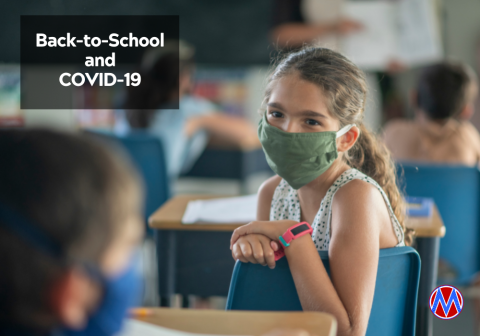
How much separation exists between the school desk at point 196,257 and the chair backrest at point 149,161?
0.87m

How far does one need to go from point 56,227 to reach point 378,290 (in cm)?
73

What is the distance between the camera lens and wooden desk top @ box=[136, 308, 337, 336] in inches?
30.0

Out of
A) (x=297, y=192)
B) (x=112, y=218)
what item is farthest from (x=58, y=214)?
(x=297, y=192)

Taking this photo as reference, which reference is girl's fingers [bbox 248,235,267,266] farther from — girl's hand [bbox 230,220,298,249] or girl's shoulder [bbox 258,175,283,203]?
girl's shoulder [bbox 258,175,283,203]

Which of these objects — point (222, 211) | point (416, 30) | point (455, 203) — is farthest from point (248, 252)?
point (416, 30)

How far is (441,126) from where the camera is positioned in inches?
89.2

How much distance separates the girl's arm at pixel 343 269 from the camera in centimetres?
95

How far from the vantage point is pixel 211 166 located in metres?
3.30

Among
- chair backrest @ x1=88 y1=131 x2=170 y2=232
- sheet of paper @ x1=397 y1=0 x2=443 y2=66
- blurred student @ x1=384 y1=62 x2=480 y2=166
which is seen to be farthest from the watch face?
sheet of paper @ x1=397 y1=0 x2=443 y2=66

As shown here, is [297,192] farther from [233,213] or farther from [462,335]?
[462,335]

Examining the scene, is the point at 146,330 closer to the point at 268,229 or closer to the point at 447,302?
the point at 268,229

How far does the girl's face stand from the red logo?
447 millimetres

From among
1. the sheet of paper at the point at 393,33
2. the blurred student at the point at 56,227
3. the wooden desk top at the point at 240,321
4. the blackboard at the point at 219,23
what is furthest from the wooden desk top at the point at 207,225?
the blackboard at the point at 219,23

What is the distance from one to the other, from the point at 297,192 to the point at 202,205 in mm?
476
